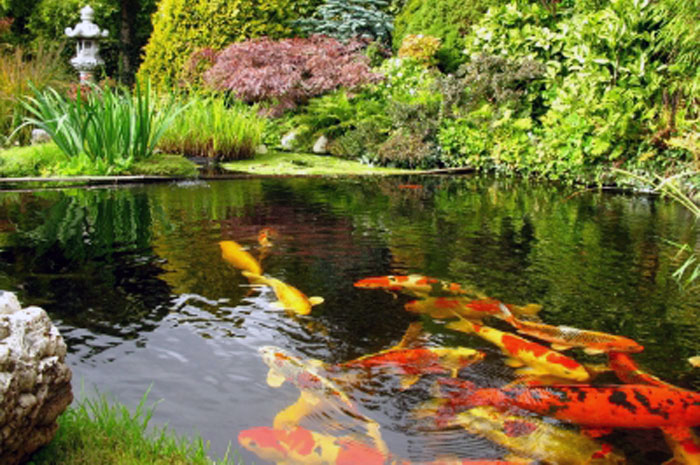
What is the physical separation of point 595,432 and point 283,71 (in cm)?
1051

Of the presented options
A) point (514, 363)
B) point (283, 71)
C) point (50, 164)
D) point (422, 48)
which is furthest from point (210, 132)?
point (514, 363)

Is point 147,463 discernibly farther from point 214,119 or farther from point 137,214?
point 214,119

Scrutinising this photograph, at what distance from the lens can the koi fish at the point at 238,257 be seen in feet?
13.3

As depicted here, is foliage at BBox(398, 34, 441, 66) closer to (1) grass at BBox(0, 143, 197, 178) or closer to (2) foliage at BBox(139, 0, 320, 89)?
(2) foliage at BBox(139, 0, 320, 89)

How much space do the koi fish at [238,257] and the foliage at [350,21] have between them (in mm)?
10470

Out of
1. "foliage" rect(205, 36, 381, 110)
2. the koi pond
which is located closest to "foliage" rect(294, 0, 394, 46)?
"foliage" rect(205, 36, 381, 110)

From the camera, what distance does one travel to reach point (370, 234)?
5.28 metres

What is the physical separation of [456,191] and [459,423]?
6.26 metres

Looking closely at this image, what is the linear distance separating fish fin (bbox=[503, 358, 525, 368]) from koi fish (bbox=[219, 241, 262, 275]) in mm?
1789

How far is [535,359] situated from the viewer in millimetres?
2615

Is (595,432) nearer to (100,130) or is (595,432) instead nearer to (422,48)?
(100,130)

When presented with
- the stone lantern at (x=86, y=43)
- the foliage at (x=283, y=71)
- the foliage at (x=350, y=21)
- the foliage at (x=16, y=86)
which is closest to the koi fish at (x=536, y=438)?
the foliage at (x=16, y=86)

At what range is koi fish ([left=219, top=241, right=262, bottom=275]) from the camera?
13.3 ft

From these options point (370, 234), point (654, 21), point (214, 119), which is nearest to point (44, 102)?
point (214, 119)
